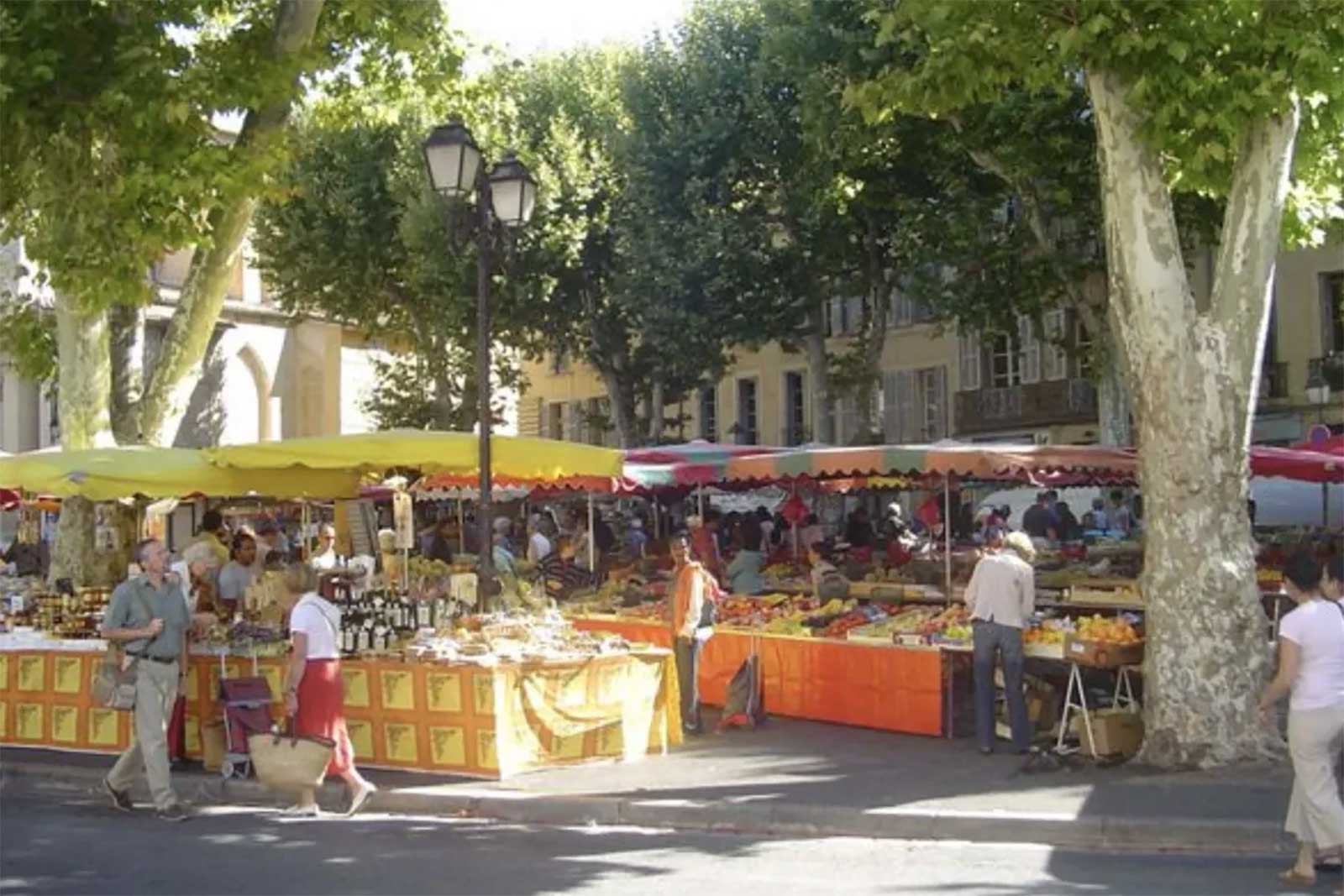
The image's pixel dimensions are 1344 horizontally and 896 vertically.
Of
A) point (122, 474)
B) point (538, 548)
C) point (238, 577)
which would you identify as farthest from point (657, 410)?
point (122, 474)

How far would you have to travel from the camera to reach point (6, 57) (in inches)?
468

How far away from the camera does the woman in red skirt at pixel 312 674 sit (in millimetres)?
9656

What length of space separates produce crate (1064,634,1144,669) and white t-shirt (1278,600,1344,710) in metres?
3.93

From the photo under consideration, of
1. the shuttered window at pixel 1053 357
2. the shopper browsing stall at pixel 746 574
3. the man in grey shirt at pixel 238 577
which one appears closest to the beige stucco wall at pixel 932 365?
the shuttered window at pixel 1053 357

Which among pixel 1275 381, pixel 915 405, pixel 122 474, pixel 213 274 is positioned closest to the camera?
pixel 122 474

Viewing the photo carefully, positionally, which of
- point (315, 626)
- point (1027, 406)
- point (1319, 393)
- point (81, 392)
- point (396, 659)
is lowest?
point (396, 659)

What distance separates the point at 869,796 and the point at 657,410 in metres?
24.4

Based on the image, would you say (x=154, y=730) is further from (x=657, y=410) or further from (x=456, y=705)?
(x=657, y=410)

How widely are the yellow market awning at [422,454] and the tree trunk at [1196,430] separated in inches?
176

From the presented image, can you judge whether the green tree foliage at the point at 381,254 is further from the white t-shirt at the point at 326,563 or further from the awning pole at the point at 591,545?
the white t-shirt at the point at 326,563

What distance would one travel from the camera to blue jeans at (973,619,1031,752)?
11.6 metres

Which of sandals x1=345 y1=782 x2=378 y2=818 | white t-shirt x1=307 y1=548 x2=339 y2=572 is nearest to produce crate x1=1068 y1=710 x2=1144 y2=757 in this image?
sandals x1=345 y1=782 x2=378 y2=818

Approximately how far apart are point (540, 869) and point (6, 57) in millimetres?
7730

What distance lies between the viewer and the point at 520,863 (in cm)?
829
